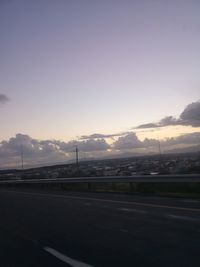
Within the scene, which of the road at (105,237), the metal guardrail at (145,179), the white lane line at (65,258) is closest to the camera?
the white lane line at (65,258)

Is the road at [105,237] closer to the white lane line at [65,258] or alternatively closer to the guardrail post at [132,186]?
the white lane line at [65,258]

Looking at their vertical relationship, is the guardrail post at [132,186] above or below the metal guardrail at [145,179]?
below

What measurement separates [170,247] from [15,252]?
10.5ft

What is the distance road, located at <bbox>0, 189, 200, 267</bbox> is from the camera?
934 cm

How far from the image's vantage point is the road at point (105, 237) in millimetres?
9336

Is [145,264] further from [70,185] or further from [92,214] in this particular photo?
[70,185]

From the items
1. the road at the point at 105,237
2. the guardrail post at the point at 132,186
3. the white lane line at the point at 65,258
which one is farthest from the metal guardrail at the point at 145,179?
the white lane line at the point at 65,258

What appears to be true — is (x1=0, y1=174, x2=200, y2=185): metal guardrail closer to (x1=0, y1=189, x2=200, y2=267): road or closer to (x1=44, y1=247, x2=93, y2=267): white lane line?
(x1=0, y1=189, x2=200, y2=267): road

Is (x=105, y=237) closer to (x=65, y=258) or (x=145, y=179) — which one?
(x=65, y=258)

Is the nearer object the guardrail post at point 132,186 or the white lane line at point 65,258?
the white lane line at point 65,258

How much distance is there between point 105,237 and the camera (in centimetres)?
1189

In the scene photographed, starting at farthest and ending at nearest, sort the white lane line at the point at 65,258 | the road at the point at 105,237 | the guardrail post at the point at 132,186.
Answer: the guardrail post at the point at 132,186
the road at the point at 105,237
the white lane line at the point at 65,258

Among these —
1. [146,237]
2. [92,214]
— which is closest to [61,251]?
[146,237]

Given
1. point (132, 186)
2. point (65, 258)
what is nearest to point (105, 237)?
point (65, 258)
